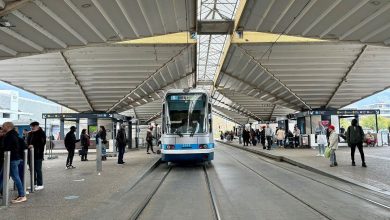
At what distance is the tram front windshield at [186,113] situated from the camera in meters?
16.9

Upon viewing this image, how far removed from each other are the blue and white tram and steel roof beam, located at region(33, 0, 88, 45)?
457 centimetres

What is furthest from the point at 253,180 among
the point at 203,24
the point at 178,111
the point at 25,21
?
the point at 203,24

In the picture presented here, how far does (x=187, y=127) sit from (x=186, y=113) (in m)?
0.63

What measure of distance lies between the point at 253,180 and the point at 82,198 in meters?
5.88

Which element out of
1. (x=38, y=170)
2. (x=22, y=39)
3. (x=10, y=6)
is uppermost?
(x=10, y=6)

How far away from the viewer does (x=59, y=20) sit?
12336mm

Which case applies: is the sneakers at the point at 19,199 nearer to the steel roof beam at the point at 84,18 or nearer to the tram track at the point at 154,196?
the tram track at the point at 154,196

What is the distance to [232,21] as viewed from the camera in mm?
21328

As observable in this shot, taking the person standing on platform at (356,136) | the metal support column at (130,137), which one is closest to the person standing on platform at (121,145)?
the person standing on platform at (356,136)

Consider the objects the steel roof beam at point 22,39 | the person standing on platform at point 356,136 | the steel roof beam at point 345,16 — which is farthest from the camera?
the person standing on platform at point 356,136

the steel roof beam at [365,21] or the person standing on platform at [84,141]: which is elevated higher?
the steel roof beam at [365,21]

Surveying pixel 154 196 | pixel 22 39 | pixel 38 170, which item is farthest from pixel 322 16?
pixel 38 170

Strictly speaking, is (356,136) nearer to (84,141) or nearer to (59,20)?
(59,20)

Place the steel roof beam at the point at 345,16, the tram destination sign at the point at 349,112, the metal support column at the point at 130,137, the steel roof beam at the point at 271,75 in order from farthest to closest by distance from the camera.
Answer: the metal support column at the point at 130,137 → the tram destination sign at the point at 349,112 → the steel roof beam at the point at 271,75 → the steel roof beam at the point at 345,16
